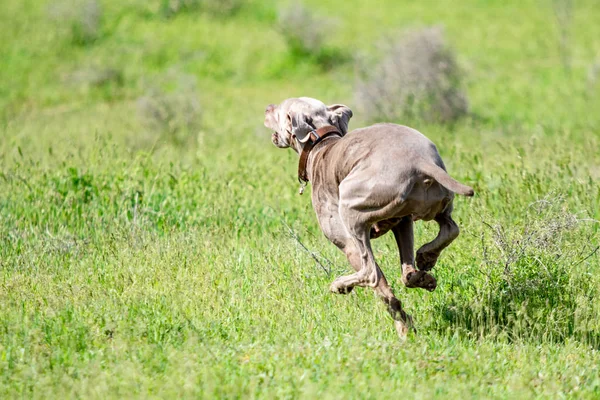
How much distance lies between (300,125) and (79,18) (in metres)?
18.6

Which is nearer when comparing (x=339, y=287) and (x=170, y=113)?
(x=339, y=287)

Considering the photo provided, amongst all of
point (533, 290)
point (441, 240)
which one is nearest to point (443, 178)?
point (441, 240)

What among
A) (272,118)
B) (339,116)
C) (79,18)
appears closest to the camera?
(339,116)

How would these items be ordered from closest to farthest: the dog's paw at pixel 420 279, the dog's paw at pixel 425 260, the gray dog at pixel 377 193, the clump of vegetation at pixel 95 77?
the gray dog at pixel 377 193 < the dog's paw at pixel 420 279 < the dog's paw at pixel 425 260 < the clump of vegetation at pixel 95 77

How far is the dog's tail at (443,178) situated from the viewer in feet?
13.6

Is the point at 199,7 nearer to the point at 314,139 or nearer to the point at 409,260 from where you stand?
the point at 314,139

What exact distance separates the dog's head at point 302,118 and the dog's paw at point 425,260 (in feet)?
3.61

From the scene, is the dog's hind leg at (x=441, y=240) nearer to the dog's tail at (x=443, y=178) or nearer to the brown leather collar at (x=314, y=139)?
the dog's tail at (x=443, y=178)

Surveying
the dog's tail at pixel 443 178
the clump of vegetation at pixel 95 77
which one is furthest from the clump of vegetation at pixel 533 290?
the clump of vegetation at pixel 95 77

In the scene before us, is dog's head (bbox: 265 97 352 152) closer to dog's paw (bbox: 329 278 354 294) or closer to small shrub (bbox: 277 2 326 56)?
dog's paw (bbox: 329 278 354 294)

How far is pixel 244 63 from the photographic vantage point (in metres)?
20.7

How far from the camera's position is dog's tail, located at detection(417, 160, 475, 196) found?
415 cm

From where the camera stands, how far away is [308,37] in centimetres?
2092

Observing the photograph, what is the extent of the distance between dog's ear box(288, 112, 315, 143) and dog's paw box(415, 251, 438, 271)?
114 centimetres
